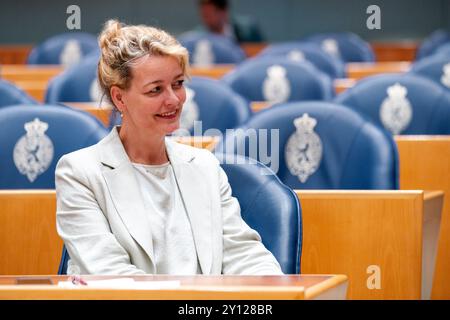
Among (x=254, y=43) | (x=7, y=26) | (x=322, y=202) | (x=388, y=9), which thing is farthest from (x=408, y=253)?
(x=7, y=26)

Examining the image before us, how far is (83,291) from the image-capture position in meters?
1.76

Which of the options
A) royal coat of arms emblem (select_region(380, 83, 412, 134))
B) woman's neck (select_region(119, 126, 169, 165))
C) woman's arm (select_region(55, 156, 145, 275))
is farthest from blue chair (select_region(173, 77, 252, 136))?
woman's arm (select_region(55, 156, 145, 275))

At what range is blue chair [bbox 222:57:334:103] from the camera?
5.24 meters

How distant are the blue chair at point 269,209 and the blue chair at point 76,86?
8.37 feet

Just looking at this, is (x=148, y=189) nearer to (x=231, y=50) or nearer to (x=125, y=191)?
(x=125, y=191)

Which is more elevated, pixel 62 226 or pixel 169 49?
pixel 169 49

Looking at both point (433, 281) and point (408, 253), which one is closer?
point (408, 253)

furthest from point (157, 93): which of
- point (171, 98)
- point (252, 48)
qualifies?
point (252, 48)

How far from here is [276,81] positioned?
17.4 feet

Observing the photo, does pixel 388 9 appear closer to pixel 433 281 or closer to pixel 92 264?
pixel 433 281

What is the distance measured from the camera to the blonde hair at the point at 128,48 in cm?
245

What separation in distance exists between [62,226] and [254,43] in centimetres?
767

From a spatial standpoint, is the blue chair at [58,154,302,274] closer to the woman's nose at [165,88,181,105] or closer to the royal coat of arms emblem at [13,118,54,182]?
the woman's nose at [165,88,181,105]

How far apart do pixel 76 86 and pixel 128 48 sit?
2.84 m
